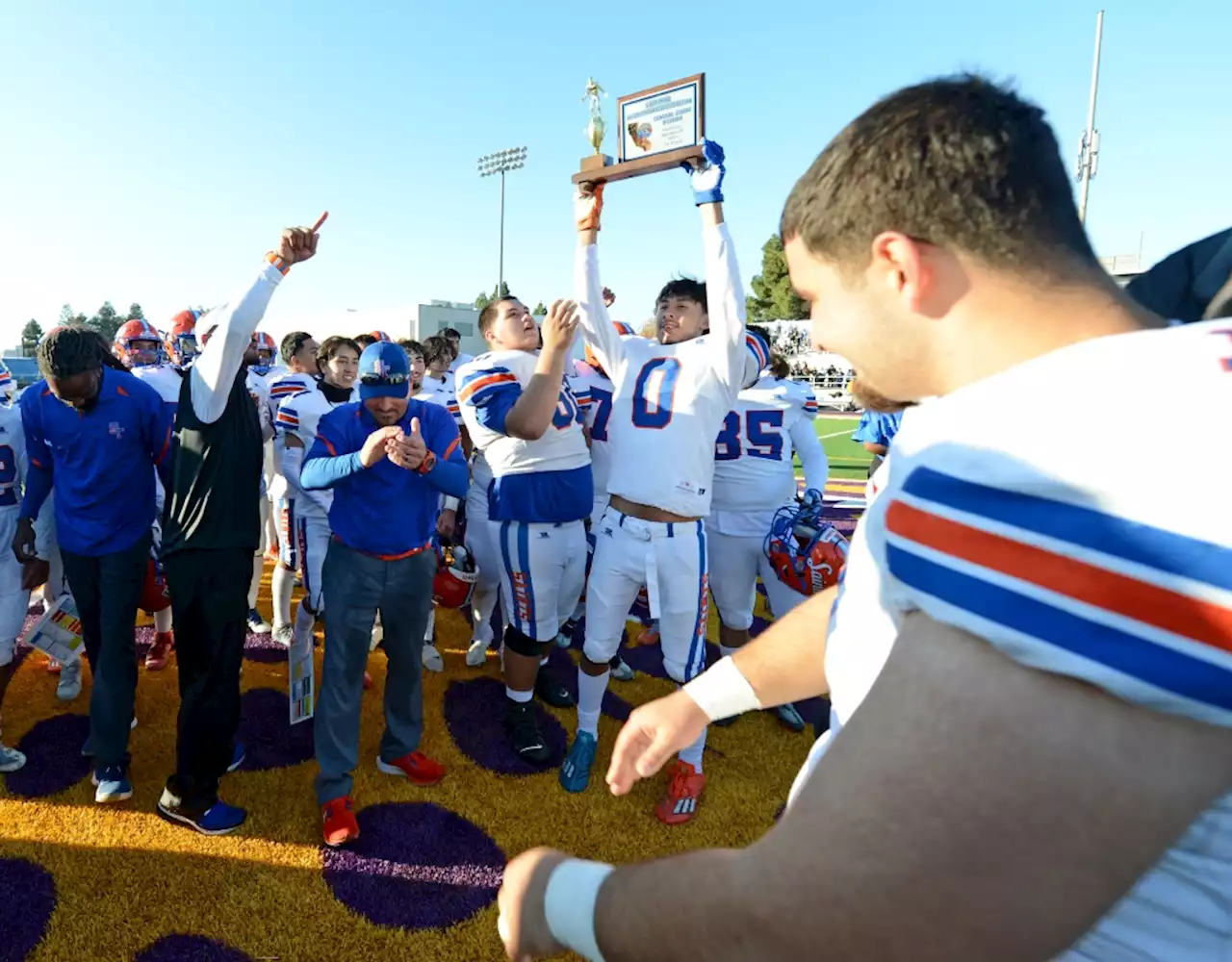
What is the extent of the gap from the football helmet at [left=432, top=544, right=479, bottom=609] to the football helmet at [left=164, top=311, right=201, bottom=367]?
2597mm

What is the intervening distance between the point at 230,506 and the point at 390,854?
61.7 inches

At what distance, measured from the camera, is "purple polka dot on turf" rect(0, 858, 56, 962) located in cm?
235

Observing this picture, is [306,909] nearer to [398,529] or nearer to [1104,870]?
[398,529]

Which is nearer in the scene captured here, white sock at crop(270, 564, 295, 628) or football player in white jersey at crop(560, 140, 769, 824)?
football player in white jersey at crop(560, 140, 769, 824)

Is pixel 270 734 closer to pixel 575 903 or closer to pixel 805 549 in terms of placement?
pixel 805 549

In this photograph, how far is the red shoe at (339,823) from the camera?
2.91 meters

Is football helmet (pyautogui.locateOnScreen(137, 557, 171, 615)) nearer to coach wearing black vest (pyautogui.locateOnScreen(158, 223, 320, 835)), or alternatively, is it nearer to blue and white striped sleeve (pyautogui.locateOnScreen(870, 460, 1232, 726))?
coach wearing black vest (pyautogui.locateOnScreen(158, 223, 320, 835))

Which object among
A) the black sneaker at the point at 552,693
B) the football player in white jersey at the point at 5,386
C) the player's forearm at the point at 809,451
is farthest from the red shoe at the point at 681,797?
the football player in white jersey at the point at 5,386

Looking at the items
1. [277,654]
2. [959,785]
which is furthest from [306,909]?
→ [959,785]

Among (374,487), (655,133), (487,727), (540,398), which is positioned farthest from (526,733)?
(655,133)

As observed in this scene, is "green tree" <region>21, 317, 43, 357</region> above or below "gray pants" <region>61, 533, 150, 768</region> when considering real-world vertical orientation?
above

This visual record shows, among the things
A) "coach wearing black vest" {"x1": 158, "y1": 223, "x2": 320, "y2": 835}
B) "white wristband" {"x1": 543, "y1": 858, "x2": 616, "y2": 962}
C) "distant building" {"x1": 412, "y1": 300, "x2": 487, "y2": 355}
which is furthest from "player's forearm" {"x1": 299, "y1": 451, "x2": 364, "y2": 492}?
"distant building" {"x1": 412, "y1": 300, "x2": 487, "y2": 355}

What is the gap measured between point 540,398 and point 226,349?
1260 millimetres

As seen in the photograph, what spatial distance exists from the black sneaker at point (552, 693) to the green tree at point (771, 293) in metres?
35.9
